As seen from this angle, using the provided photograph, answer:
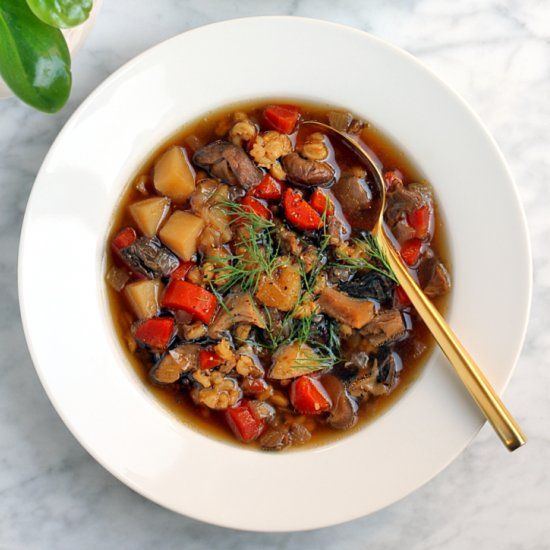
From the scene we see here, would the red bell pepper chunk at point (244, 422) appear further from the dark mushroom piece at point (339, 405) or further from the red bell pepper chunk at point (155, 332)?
the red bell pepper chunk at point (155, 332)

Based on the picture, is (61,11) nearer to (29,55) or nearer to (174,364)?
(29,55)

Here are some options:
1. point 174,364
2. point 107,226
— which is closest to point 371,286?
point 174,364

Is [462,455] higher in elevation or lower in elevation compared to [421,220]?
lower

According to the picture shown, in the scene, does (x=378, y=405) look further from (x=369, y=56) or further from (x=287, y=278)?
(x=369, y=56)

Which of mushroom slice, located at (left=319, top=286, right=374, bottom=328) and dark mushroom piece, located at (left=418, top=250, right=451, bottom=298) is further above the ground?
dark mushroom piece, located at (left=418, top=250, right=451, bottom=298)

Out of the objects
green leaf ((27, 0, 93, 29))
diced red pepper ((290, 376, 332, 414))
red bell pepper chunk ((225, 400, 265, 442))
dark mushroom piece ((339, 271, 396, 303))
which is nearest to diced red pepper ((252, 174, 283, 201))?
dark mushroom piece ((339, 271, 396, 303))

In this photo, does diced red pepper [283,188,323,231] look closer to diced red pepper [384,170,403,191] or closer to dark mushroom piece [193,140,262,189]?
dark mushroom piece [193,140,262,189]

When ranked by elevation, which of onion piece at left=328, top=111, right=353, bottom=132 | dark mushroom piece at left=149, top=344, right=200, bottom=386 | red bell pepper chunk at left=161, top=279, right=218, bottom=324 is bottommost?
dark mushroom piece at left=149, top=344, right=200, bottom=386
